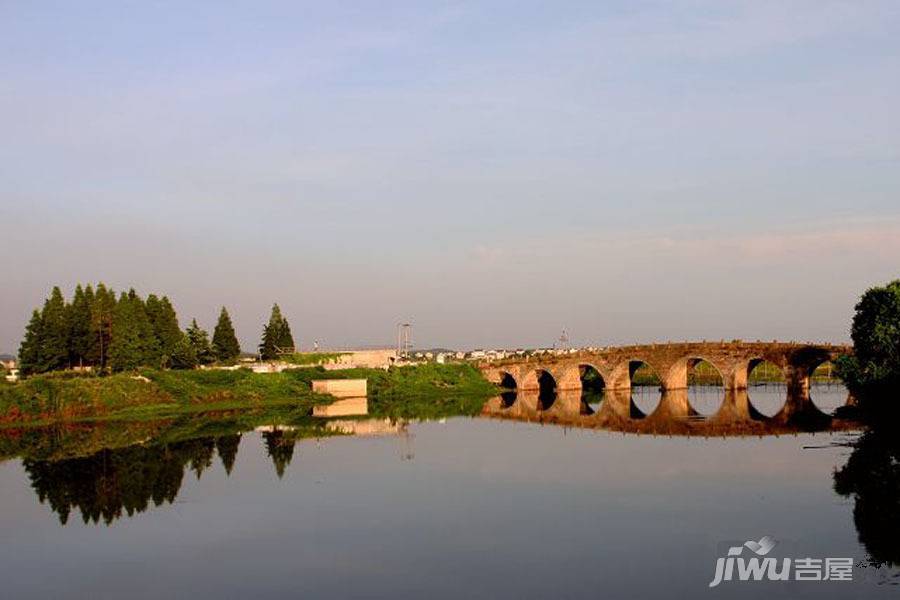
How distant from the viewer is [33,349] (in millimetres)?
75062

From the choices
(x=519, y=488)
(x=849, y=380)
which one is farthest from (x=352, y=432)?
(x=849, y=380)

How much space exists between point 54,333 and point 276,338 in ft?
112

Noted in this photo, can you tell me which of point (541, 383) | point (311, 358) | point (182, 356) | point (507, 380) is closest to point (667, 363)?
point (541, 383)

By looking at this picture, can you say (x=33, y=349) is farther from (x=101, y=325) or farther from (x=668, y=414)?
(x=668, y=414)

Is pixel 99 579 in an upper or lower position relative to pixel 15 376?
lower

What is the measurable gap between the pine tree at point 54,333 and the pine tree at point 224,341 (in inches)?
822

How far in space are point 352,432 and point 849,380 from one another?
35083 mm

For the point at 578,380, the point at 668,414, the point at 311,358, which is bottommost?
the point at 668,414

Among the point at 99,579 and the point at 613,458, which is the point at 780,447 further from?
the point at 99,579

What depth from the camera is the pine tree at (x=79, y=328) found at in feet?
248

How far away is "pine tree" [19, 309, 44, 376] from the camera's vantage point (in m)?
74.8

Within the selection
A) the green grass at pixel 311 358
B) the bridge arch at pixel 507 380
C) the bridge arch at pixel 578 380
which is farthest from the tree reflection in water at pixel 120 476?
the bridge arch at pixel 507 380

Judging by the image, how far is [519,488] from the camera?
38.0 meters

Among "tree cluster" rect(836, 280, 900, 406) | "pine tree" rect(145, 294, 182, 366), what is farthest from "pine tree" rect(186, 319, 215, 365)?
"tree cluster" rect(836, 280, 900, 406)
